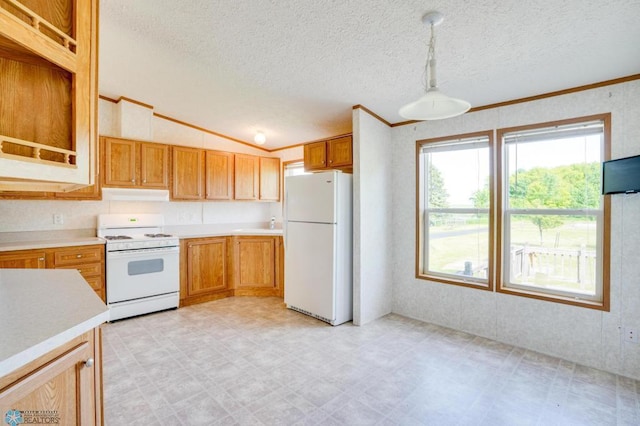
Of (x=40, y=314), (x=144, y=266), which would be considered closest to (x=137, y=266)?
(x=144, y=266)

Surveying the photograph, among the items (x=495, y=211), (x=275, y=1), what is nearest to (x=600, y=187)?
(x=495, y=211)

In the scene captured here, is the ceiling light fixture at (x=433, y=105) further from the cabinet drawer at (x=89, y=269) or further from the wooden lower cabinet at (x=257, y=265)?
the cabinet drawer at (x=89, y=269)

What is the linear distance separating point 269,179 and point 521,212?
149 inches

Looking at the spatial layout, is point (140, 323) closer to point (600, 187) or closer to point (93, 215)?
point (93, 215)

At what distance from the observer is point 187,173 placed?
4512mm

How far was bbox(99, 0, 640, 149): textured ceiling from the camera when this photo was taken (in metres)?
2.02

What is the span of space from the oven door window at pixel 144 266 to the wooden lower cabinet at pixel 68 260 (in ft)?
0.92

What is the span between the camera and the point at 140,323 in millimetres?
3627

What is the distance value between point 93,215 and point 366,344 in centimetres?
379

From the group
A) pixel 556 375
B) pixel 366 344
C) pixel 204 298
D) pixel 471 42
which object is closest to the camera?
pixel 471 42

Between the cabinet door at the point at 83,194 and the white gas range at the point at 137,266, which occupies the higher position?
the cabinet door at the point at 83,194

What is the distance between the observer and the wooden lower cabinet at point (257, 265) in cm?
471

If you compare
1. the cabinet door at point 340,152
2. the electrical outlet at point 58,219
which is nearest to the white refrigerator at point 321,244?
the cabinet door at point 340,152

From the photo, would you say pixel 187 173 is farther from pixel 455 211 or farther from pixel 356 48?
pixel 455 211
